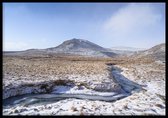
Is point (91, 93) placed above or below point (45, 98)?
above

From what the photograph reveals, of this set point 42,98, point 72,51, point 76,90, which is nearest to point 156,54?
point 76,90

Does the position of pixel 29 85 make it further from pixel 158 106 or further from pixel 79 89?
pixel 158 106

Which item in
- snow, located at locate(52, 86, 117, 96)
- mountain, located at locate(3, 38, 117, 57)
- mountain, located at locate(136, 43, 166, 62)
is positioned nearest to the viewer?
snow, located at locate(52, 86, 117, 96)

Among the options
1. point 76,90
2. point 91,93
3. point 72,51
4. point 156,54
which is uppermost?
point 72,51

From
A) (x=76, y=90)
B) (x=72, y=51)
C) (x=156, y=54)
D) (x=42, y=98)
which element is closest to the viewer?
(x=42, y=98)

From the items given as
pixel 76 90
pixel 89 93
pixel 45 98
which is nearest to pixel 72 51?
pixel 76 90

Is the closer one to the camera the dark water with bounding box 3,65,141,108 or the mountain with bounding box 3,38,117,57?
the dark water with bounding box 3,65,141,108

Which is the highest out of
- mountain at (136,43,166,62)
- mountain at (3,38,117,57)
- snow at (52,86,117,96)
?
mountain at (3,38,117,57)

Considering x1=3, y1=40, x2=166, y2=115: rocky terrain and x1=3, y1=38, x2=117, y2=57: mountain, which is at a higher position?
x1=3, y1=38, x2=117, y2=57: mountain

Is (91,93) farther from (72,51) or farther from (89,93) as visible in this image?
(72,51)

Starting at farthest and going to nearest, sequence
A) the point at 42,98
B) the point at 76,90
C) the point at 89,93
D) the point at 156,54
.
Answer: the point at 156,54
the point at 76,90
the point at 89,93
the point at 42,98

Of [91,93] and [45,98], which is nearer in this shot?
[45,98]

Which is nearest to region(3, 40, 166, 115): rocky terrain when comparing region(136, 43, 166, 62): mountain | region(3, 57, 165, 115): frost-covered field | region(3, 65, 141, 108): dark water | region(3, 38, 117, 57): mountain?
region(3, 57, 165, 115): frost-covered field

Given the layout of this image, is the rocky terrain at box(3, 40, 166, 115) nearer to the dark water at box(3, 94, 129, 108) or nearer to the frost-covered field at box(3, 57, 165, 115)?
the frost-covered field at box(3, 57, 165, 115)
